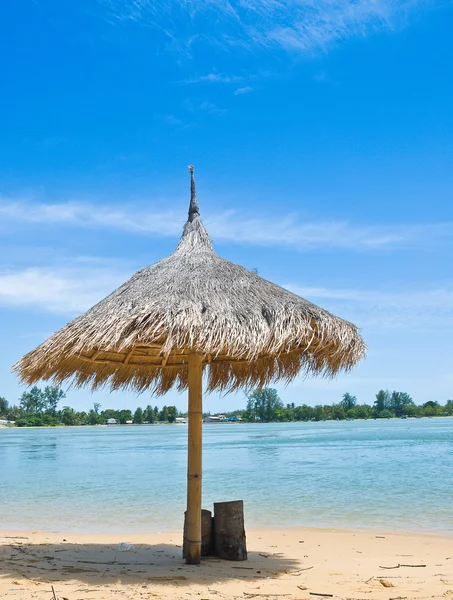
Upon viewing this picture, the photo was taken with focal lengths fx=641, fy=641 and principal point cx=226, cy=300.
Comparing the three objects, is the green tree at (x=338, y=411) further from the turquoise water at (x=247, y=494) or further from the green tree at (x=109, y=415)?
the turquoise water at (x=247, y=494)

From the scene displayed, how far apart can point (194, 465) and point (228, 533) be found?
77 cm

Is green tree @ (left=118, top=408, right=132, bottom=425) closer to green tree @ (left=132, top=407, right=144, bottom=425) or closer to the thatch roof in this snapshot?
green tree @ (left=132, top=407, right=144, bottom=425)

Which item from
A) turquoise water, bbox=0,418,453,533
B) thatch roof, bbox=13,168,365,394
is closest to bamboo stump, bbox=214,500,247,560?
thatch roof, bbox=13,168,365,394

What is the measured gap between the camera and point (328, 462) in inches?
800

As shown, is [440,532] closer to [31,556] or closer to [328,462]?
[31,556]

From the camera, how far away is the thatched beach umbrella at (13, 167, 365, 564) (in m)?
4.21

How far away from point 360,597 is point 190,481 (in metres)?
1.39

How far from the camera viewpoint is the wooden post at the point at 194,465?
15.4ft

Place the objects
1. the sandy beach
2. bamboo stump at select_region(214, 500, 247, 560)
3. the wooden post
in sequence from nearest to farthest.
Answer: the sandy beach, the wooden post, bamboo stump at select_region(214, 500, 247, 560)

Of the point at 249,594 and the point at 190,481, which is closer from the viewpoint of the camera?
the point at 249,594

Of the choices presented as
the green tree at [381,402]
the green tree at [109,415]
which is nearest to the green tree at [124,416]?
the green tree at [109,415]

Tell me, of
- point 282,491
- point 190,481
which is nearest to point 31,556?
point 190,481

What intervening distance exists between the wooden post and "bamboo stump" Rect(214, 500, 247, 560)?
0.99 ft

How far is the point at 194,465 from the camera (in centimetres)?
470
